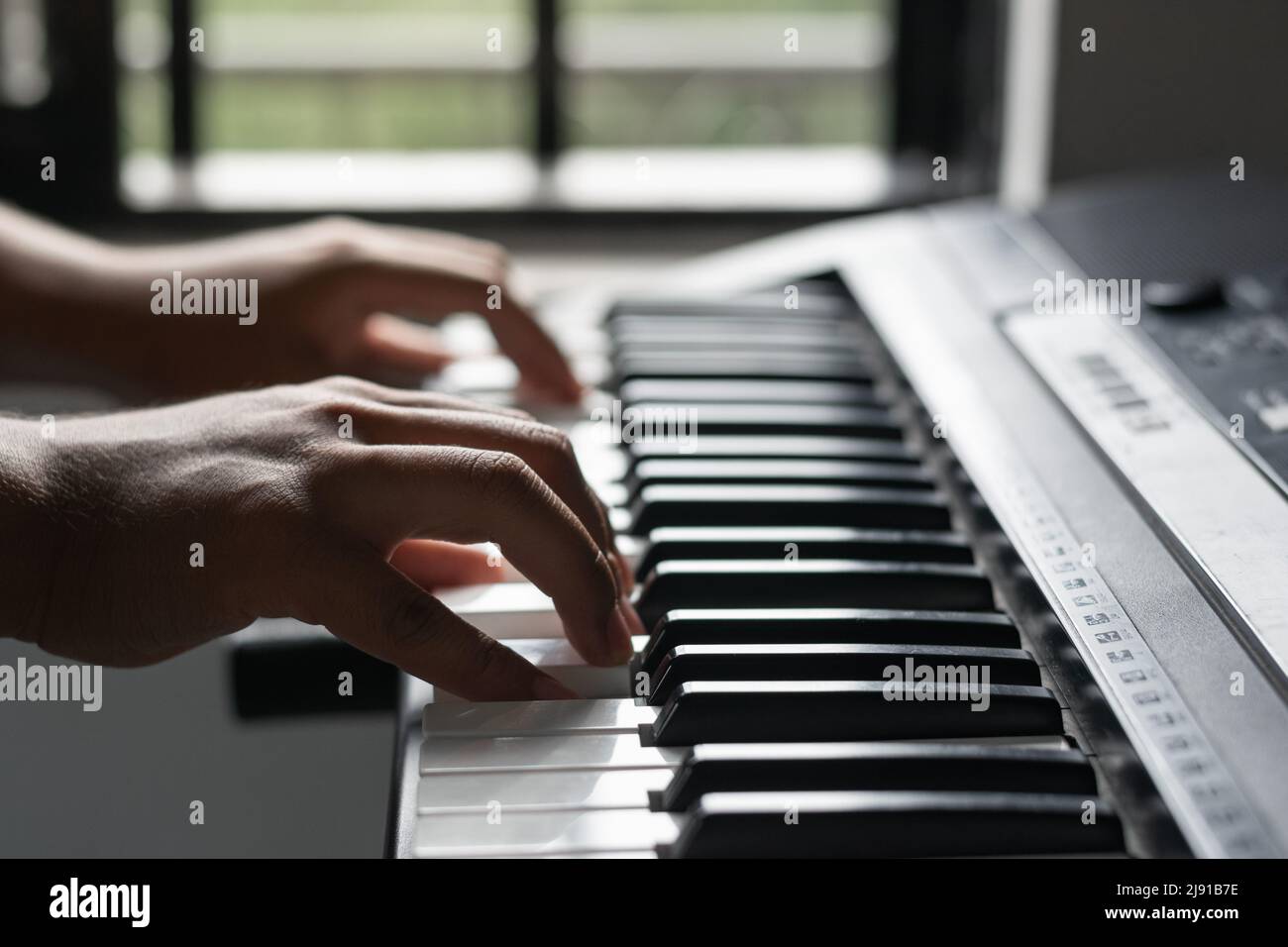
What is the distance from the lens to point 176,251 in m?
1.27

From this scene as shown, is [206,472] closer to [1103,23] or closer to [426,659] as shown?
[426,659]

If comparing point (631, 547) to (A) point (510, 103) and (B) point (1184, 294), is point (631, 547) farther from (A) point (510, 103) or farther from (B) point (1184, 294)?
(A) point (510, 103)

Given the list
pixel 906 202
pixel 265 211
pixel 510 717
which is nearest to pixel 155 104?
pixel 265 211

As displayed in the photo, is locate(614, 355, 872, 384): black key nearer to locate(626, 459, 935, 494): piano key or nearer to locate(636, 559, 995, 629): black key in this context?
locate(626, 459, 935, 494): piano key

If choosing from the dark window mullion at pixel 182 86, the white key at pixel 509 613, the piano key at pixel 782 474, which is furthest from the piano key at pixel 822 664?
the dark window mullion at pixel 182 86

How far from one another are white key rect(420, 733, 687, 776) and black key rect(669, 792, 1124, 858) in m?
0.07

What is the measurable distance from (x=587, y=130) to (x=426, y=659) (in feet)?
5.43

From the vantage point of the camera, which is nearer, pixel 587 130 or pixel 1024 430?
pixel 1024 430

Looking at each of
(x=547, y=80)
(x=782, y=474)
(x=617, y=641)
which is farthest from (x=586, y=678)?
(x=547, y=80)

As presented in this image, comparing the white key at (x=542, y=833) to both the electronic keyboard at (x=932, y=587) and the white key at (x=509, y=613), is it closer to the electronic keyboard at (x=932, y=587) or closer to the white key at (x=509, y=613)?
the electronic keyboard at (x=932, y=587)

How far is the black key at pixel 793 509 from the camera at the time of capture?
2.88 feet

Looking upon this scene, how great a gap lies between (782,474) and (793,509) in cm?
6

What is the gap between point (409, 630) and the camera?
2.25 feet
